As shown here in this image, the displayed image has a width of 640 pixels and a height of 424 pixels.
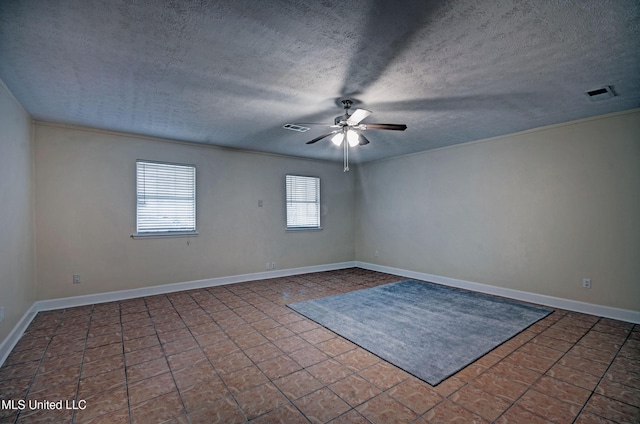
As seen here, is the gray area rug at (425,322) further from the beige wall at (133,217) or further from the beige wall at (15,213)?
the beige wall at (15,213)

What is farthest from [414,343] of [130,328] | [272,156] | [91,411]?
[272,156]

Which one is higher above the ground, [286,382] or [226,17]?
[226,17]

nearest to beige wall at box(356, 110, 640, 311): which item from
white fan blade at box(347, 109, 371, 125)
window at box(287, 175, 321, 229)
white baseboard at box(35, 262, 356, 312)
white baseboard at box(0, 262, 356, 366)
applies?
window at box(287, 175, 321, 229)

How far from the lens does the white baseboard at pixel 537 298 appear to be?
352 centimetres

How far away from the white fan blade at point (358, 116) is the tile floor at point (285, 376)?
229 cm

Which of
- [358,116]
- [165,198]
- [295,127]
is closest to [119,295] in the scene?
[165,198]

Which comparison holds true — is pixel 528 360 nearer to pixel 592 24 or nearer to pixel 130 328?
pixel 592 24

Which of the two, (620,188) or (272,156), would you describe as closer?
(620,188)

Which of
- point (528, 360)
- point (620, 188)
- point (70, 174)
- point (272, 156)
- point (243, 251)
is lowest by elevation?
point (528, 360)

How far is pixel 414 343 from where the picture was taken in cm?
289

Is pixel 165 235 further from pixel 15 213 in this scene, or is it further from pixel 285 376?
pixel 285 376

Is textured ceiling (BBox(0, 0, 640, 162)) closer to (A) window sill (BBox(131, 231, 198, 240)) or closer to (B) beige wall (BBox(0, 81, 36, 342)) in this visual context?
(B) beige wall (BBox(0, 81, 36, 342))

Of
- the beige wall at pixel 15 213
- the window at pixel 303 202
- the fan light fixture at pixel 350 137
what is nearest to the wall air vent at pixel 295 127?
the fan light fixture at pixel 350 137

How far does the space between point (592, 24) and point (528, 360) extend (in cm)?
261
